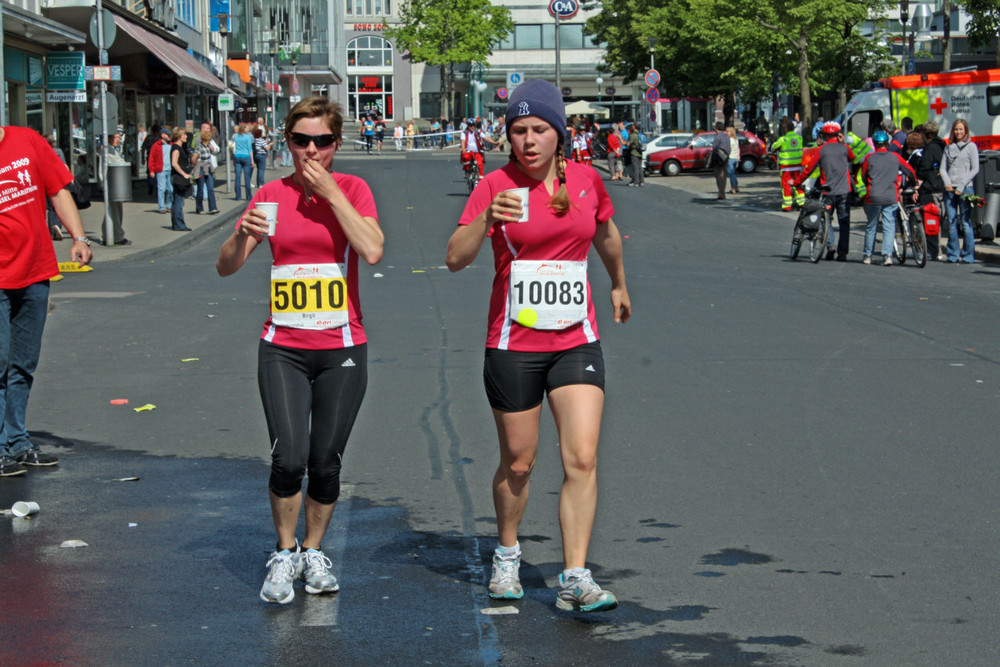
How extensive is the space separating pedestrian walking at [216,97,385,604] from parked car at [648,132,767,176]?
4000 cm

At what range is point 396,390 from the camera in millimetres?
9320

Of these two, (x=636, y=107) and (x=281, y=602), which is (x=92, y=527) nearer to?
(x=281, y=602)

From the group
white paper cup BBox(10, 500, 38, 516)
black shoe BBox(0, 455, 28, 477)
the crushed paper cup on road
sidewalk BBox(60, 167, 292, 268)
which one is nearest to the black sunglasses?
the crushed paper cup on road

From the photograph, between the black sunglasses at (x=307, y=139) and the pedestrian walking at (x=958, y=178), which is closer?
the black sunglasses at (x=307, y=139)

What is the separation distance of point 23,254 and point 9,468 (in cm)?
116

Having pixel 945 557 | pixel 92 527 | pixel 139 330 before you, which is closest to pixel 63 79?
pixel 139 330

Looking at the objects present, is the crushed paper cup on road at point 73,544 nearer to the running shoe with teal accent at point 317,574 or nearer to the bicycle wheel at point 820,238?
the running shoe with teal accent at point 317,574

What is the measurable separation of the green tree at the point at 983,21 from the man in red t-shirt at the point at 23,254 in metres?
25.0

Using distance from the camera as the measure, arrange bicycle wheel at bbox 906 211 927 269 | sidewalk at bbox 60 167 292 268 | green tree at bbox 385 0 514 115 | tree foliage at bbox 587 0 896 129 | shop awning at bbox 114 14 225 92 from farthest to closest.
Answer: green tree at bbox 385 0 514 115 < tree foliage at bbox 587 0 896 129 < shop awning at bbox 114 14 225 92 < sidewalk at bbox 60 167 292 268 < bicycle wheel at bbox 906 211 927 269

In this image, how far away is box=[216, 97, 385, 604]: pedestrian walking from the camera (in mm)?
4707

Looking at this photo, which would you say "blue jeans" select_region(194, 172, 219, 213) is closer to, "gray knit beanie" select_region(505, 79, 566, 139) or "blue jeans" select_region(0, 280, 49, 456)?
"blue jeans" select_region(0, 280, 49, 456)

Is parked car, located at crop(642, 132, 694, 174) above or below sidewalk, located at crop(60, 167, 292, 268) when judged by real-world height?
above

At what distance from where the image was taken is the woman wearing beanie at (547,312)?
4.59m

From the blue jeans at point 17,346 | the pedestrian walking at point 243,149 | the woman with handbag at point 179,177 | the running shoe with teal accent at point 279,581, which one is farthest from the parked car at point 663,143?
the running shoe with teal accent at point 279,581
